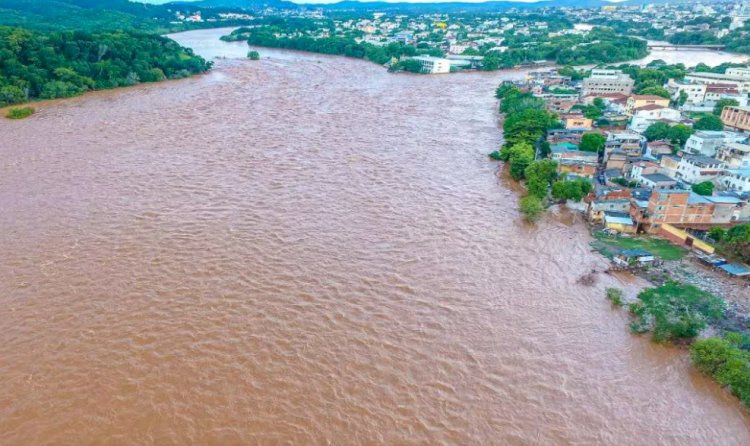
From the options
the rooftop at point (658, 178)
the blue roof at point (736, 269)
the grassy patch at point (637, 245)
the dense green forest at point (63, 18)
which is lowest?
the grassy patch at point (637, 245)

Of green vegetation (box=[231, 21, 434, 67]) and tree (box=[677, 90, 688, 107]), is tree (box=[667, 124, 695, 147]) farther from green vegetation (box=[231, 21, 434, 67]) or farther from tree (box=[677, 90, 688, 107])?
green vegetation (box=[231, 21, 434, 67])

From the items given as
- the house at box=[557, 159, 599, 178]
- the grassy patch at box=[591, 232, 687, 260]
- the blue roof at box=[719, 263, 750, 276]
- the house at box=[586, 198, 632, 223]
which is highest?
the house at box=[557, 159, 599, 178]

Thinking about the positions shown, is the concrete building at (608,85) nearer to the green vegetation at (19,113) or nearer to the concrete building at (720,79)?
the concrete building at (720,79)

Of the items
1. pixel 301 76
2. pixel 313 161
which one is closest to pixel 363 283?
pixel 313 161

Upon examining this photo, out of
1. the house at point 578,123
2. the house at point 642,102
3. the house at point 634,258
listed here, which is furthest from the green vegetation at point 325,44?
the house at point 634,258

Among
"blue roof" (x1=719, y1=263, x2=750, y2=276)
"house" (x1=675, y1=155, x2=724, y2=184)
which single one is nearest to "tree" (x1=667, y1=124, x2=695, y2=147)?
"house" (x1=675, y1=155, x2=724, y2=184)

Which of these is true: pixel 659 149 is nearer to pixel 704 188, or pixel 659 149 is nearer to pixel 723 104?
pixel 704 188

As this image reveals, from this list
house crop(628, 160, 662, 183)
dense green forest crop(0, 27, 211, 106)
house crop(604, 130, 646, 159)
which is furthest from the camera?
dense green forest crop(0, 27, 211, 106)
